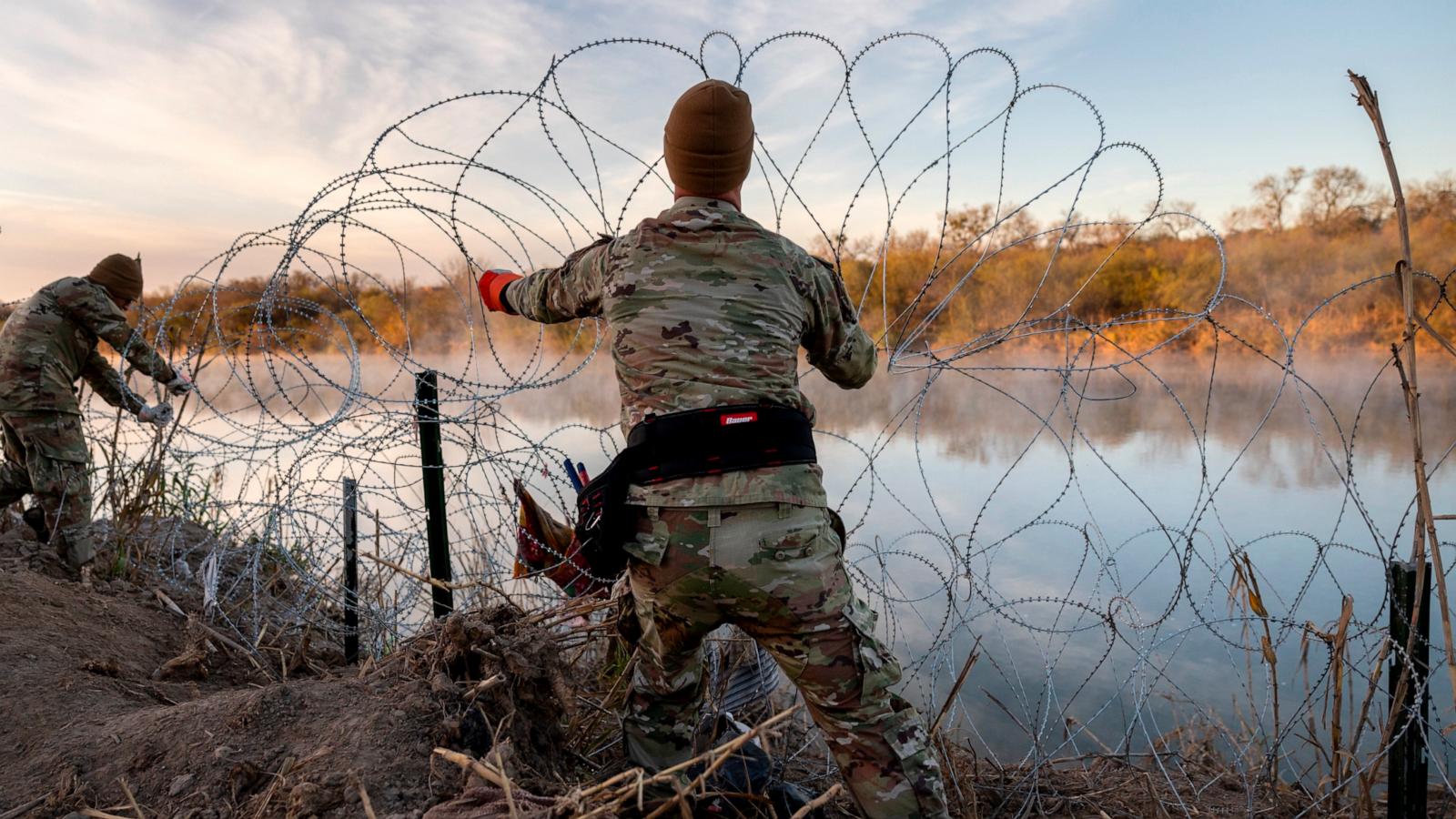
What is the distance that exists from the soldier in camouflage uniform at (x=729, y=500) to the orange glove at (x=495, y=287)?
1.20 feet

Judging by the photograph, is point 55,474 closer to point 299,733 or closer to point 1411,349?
point 299,733

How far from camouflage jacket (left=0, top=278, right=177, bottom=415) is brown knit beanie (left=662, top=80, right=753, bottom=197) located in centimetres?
371

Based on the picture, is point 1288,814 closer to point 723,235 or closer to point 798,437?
point 798,437

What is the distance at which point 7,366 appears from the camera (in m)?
4.71

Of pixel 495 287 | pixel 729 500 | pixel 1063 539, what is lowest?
pixel 1063 539

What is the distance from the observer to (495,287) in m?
2.74

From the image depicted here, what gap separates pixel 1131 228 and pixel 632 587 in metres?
2.31

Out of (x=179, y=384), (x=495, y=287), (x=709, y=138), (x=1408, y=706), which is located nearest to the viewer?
(x=709, y=138)

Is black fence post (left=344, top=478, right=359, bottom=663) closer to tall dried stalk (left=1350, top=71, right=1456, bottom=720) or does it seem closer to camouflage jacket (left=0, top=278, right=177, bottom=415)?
camouflage jacket (left=0, top=278, right=177, bottom=415)

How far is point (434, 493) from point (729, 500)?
1488mm

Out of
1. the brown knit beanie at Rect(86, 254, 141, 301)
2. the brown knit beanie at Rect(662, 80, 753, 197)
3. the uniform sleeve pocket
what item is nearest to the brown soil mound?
the brown knit beanie at Rect(662, 80, 753, 197)

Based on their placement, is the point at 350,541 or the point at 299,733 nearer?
the point at 299,733

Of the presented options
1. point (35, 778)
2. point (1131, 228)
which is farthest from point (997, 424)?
point (35, 778)

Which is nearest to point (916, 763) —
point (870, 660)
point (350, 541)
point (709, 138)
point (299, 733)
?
point (870, 660)
